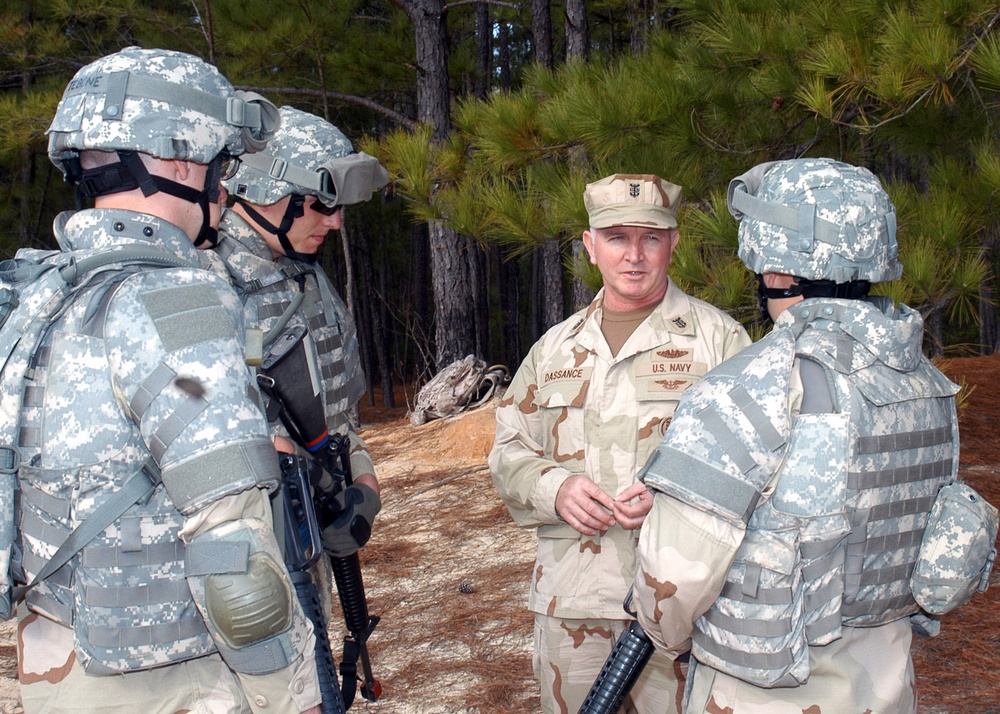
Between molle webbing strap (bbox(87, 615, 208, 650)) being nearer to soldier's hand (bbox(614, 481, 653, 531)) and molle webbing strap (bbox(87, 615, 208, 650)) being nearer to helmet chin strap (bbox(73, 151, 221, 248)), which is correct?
helmet chin strap (bbox(73, 151, 221, 248))

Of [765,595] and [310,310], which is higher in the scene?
[310,310]

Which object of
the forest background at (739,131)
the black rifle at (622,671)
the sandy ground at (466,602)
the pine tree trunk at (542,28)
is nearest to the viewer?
the black rifle at (622,671)

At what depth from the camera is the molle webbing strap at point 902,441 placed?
187cm

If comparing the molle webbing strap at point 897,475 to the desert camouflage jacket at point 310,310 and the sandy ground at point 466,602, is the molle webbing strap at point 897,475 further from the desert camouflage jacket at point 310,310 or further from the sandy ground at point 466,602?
the sandy ground at point 466,602

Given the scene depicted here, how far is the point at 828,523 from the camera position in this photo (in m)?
1.84

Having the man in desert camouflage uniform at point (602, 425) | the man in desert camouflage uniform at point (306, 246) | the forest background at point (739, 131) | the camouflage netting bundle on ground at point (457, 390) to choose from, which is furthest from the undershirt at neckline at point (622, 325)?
the camouflage netting bundle on ground at point (457, 390)

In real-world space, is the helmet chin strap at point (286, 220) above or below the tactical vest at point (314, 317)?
above

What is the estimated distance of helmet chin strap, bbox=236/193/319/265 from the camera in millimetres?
2863

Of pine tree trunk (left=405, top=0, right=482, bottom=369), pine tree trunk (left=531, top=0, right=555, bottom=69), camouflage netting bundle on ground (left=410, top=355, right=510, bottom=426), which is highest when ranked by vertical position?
pine tree trunk (left=531, top=0, right=555, bottom=69)

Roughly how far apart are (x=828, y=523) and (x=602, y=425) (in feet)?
3.42

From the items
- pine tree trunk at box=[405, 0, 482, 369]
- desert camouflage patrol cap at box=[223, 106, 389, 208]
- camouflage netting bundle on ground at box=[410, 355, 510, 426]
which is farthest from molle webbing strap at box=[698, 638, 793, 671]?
pine tree trunk at box=[405, 0, 482, 369]

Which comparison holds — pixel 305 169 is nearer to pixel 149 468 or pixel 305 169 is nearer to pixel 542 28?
pixel 149 468

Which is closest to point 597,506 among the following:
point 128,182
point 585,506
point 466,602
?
point 585,506

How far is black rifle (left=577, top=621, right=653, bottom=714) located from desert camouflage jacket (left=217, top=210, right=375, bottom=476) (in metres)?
1.07
